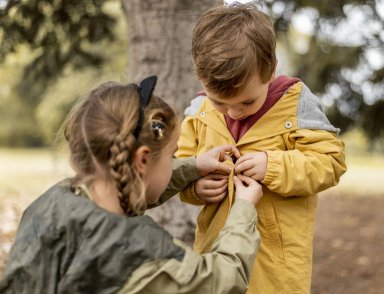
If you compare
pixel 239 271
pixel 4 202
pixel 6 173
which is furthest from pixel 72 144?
pixel 6 173

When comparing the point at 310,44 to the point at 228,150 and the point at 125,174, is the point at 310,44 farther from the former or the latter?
the point at 125,174

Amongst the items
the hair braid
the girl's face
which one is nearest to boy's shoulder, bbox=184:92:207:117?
the girl's face

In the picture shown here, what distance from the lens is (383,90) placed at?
729 centimetres

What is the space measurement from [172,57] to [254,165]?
1.92 meters

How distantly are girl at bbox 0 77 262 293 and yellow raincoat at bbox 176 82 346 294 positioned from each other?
11.1 inches

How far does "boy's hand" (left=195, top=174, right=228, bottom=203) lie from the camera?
2.57 metres

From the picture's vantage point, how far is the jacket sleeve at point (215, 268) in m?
1.96

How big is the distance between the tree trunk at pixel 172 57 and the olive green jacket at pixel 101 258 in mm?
2037

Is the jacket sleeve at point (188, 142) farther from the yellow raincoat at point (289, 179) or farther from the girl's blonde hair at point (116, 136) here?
the girl's blonde hair at point (116, 136)

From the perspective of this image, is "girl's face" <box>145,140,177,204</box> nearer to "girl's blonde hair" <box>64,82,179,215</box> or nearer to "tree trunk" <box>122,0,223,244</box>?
"girl's blonde hair" <box>64,82,179,215</box>

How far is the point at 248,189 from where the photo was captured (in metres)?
2.39

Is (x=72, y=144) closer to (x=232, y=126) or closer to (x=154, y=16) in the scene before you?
(x=232, y=126)

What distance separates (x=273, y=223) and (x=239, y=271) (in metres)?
0.46

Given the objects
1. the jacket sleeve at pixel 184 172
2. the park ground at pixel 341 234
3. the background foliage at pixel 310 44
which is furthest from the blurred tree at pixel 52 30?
the jacket sleeve at pixel 184 172
